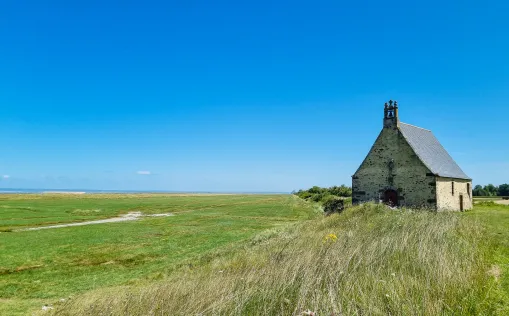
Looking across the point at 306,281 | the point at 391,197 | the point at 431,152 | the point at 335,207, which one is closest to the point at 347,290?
the point at 306,281

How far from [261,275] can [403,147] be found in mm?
27728

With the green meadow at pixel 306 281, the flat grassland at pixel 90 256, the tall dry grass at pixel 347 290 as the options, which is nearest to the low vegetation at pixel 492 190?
the flat grassland at pixel 90 256

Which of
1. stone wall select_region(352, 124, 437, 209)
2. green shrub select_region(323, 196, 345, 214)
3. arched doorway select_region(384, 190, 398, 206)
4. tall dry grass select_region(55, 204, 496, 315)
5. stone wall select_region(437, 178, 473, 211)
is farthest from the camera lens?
green shrub select_region(323, 196, 345, 214)

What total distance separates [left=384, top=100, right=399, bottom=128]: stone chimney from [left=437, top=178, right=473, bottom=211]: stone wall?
21.6 feet

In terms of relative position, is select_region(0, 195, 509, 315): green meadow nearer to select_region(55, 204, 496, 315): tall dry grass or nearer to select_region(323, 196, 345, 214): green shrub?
select_region(55, 204, 496, 315): tall dry grass

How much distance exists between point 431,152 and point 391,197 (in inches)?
281

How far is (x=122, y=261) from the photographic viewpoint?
18000 millimetres

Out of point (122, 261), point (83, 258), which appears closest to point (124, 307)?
point (122, 261)

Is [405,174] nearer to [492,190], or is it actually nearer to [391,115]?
[391,115]

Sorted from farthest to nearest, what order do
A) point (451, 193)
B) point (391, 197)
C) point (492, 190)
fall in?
point (492, 190) → point (451, 193) → point (391, 197)

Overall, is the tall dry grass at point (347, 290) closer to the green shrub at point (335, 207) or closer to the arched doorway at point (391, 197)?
the arched doorway at point (391, 197)

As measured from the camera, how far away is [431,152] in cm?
3503

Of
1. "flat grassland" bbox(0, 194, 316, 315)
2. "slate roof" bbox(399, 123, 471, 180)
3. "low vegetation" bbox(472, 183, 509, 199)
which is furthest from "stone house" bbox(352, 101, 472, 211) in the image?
"low vegetation" bbox(472, 183, 509, 199)

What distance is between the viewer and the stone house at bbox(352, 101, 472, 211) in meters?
30.5
